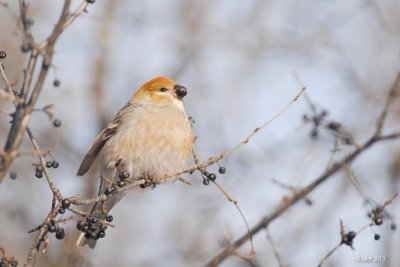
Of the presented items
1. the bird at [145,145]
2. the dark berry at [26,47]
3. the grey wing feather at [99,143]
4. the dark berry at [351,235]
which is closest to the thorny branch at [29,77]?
the dark berry at [26,47]

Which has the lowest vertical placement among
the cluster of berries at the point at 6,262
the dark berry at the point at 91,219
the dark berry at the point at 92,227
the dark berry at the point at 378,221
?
the cluster of berries at the point at 6,262

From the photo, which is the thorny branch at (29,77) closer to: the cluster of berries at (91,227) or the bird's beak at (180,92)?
the cluster of berries at (91,227)

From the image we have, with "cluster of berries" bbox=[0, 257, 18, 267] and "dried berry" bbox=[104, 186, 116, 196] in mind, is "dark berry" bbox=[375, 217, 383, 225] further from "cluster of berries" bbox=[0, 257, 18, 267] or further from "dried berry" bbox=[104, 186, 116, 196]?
"cluster of berries" bbox=[0, 257, 18, 267]

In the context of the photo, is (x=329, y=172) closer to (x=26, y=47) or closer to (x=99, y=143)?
(x=26, y=47)

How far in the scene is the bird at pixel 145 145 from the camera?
18.8 feet

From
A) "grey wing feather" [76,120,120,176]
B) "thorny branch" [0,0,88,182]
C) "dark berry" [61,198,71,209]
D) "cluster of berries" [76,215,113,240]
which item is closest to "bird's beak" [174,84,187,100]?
"grey wing feather" [76,120,120,176]

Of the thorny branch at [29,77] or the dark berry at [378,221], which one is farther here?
the dark berry at [378,221]

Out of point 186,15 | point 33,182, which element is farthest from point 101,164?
point 186,15

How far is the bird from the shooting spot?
5.72 meters

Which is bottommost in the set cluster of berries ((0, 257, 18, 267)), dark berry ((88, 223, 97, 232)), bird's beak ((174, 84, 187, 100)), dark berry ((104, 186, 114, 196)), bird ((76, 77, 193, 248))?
cluster of berries ((0, 257, 18, 267))

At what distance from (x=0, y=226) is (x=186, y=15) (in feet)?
16.4

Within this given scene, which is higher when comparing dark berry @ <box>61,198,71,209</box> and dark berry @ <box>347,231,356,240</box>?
dark berry @ <box>347,231,356,240</box>

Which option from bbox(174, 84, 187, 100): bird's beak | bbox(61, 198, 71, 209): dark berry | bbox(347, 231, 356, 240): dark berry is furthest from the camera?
bbox(174, 84, 187, 100): bird's beak

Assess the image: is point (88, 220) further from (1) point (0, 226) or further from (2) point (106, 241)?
(2) point (106, 241)
